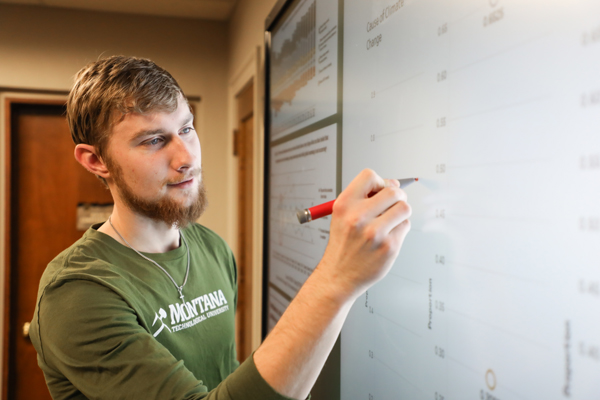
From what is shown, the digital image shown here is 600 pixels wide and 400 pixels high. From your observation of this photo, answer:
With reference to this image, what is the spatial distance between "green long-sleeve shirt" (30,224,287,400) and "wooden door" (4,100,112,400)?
68.2 inches

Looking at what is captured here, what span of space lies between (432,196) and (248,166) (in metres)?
1.61

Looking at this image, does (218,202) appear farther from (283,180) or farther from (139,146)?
(139,146)

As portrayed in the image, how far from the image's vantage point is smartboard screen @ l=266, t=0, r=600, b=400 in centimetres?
37

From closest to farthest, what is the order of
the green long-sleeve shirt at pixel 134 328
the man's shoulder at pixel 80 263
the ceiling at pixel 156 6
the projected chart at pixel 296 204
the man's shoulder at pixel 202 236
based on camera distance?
the green long-sleeve shirt at pixel 134 328 → the man's shoulder at pixel 80 263 → the projected chart at pixel 296 204 → the man's shoulder at pixel 202 236 → the ceiling at pixel 156 6

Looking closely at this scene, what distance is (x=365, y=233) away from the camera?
17.5 inches

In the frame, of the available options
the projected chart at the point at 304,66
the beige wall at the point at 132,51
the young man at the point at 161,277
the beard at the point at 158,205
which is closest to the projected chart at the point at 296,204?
the projected chart at the point at 304,66

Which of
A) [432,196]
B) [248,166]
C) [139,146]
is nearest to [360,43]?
[432,196]

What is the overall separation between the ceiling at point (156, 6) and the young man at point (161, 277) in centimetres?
149

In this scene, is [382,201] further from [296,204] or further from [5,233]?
[5,233]

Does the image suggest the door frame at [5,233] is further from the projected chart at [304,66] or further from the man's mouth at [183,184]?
the man's mouth at [183,184]

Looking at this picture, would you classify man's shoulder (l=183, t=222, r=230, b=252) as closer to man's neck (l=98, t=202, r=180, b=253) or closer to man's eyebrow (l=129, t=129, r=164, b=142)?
man's neck (l=98, t=202, r=180, b=253)

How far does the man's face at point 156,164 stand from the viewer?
82cm

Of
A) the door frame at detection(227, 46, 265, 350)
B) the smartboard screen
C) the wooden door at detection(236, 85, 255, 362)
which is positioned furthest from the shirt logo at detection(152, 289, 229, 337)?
the wooden door at detection(236, 85, 255, 362)

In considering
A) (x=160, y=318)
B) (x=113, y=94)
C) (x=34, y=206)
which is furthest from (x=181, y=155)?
(x=34, y=206)
